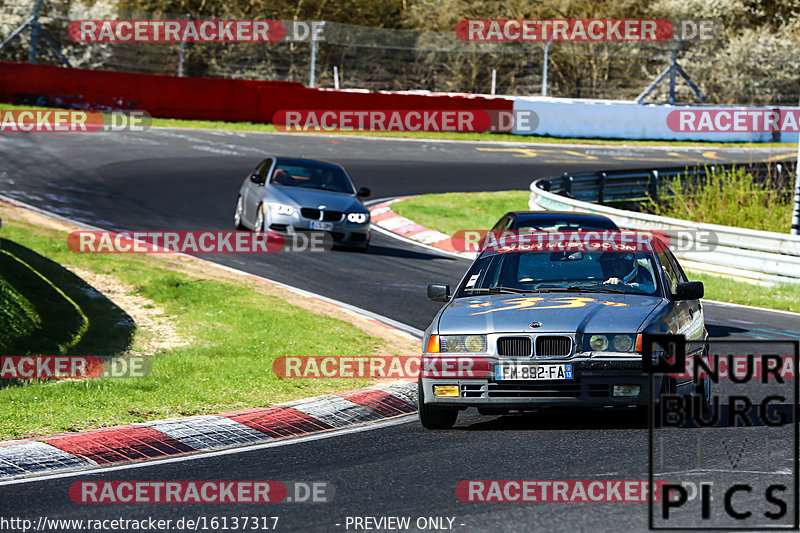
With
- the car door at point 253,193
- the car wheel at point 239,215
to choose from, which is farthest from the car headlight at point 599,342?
the car wheel at point 239,215

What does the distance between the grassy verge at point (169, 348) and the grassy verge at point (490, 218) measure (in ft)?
21.6

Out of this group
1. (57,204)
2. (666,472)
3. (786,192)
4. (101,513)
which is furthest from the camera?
(786,192)

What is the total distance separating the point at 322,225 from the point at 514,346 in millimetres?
10664

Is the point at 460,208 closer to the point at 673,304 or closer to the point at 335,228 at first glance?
the point at 335,228

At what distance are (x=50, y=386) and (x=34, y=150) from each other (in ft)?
64.0

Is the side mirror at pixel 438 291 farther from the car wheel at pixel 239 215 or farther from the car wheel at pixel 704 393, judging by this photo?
the car wheel at pixel 239 215

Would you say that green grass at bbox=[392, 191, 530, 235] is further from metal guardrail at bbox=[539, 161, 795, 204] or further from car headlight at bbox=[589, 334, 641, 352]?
car headlight at bbox=[589, 334, 641, 352]

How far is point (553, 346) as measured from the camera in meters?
7.79

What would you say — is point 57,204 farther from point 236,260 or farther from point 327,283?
point 327,283

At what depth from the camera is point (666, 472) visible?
6.57 meters

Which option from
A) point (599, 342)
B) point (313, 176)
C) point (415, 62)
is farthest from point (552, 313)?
point (415, 62)

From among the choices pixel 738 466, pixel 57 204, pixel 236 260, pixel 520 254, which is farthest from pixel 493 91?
pixel 738 466

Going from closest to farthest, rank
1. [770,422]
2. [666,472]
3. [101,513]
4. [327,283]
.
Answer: [101,513], [666,472], [770,422], [327,283]

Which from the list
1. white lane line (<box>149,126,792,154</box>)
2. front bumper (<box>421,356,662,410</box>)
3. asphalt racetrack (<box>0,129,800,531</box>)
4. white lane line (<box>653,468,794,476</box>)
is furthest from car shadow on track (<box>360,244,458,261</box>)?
white lane line (<box>149,126,792,154</box>)
